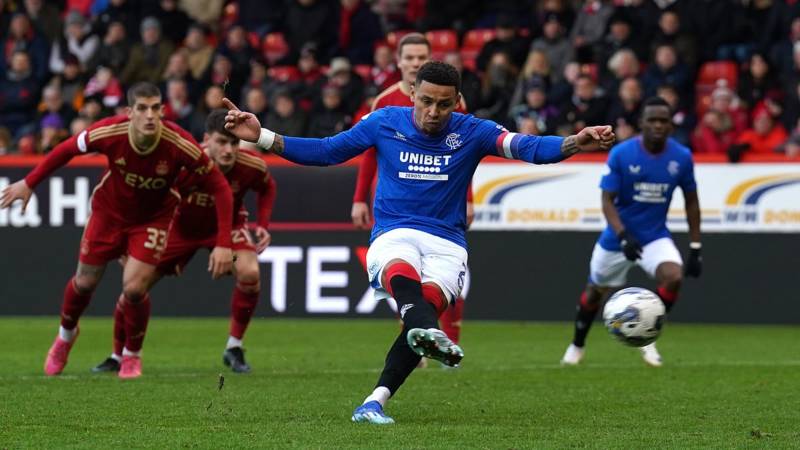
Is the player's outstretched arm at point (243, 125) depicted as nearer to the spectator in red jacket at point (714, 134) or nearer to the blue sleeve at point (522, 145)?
the blue sleeve at point (522, 145)

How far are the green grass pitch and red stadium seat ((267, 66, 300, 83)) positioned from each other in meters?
6.56

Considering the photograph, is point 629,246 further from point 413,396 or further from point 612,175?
point 413,396

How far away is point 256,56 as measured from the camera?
22125 mm

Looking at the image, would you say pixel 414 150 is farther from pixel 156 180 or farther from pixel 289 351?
pixel 289 351

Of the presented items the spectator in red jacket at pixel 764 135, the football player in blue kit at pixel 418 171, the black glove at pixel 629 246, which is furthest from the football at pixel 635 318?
the spectator in red jacket at pixel 764 135

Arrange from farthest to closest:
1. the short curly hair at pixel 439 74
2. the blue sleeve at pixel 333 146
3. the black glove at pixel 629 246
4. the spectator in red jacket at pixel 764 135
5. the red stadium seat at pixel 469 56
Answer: the red stadium seat at pixel 469 56, the spectator in red jacket at pixel 764 135, the black glove at pixel 629 246, the blue sleeve at pixel 333 146, the short curly hair at pixel 439 74

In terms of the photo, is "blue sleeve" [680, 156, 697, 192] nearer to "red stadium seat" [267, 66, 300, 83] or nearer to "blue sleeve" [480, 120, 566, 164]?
"blue sleeve" [480, 120, 566, 164]

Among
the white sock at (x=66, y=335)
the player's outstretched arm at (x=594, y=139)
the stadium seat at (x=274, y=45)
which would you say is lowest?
the white sock at (x=66, y=335)

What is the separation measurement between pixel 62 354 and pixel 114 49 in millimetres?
12065

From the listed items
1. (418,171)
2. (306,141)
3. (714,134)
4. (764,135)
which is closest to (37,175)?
(306,141)

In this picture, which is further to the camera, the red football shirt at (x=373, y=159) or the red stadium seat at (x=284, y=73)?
the red stadium seat at (x=284, y=73)

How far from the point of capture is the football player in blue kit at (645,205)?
12.8 meters

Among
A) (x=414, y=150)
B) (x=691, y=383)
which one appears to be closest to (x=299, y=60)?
(x=691, y=383)

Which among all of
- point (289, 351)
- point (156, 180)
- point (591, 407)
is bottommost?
point (289, 351)
